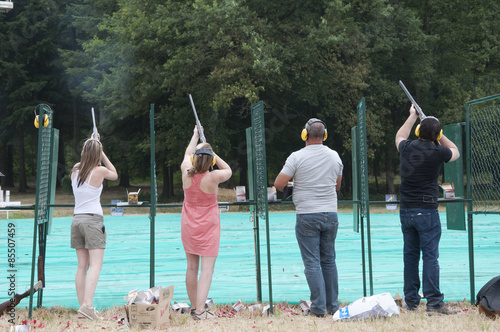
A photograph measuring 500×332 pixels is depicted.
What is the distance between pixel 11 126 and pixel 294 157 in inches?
1344

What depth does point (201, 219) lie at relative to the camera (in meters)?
5.25

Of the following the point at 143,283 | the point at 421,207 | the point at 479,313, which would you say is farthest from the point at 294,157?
the point at 143,283


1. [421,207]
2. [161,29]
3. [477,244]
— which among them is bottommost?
[477,244]

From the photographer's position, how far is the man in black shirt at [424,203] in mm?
5246

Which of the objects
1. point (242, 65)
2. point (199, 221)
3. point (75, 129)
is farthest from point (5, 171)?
point (199, 221)

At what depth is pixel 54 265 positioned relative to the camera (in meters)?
9.76

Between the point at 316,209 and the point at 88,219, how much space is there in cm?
206

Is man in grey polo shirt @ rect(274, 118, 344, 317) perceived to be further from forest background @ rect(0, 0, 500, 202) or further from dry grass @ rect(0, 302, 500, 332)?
forest background @ rect(0, 0, 500, 202)

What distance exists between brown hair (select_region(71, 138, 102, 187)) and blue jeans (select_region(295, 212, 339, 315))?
192 centimetres

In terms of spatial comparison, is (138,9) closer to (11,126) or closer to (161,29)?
(161,29)

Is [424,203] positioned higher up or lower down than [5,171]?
lower down

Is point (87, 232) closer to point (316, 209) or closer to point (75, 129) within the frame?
point (316, 209)

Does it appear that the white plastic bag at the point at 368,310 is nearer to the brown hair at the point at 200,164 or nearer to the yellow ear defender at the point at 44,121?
the brown hair at the point at 200,164

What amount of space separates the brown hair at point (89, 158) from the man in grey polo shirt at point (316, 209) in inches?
64.8
